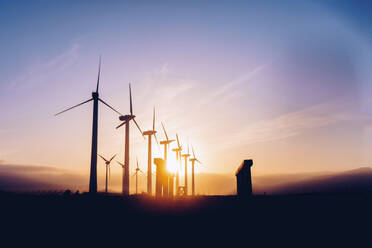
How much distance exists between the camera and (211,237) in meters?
8.82

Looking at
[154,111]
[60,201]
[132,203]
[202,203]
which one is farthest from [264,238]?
[154,111]

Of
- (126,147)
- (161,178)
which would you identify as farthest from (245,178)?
(126,147)

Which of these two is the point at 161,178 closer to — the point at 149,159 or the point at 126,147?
the point at 126,147

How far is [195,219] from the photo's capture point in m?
9.40

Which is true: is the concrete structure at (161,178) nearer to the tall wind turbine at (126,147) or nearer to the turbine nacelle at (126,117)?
the tall wind turbine at (126,147)

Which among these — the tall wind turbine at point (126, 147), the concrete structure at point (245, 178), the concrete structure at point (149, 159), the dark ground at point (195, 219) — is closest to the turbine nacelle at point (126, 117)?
the tall wind turbine at point (126, 147)

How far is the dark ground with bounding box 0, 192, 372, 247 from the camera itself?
Answer: 7938 mm

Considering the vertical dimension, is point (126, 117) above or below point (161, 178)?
above

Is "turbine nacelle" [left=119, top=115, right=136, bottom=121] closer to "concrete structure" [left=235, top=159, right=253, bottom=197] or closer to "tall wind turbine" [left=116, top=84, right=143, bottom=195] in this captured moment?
"tall wind turbine" [left=116, top=84, right=143, bottom=195]

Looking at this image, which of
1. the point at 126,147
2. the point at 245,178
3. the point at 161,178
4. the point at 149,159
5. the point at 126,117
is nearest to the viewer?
the point at 245,178

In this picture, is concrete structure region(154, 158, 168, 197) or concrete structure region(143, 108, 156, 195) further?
concrete structure region(143, 108, 156, 195)

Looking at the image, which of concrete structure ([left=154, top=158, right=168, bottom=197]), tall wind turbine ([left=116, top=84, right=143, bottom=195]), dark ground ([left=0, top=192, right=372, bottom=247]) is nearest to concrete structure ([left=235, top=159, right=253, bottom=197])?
dark ground ([left=0, top=192, right=372, bottom=247])

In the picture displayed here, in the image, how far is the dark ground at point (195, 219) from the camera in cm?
794

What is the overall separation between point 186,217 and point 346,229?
16.8ft
